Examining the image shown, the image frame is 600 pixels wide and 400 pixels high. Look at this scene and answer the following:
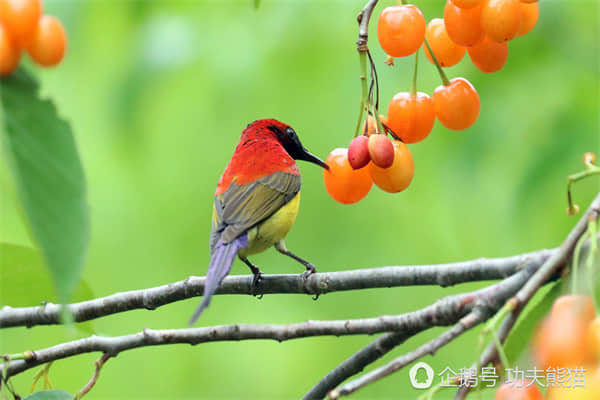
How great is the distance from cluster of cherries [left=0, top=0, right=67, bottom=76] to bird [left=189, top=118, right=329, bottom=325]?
1.75 meters

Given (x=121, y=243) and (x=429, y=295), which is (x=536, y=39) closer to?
(x=429, y=295)

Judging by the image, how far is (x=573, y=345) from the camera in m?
1.04

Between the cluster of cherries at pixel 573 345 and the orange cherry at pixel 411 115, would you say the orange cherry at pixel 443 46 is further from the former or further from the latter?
the cluster of cherries at pixel 573 345

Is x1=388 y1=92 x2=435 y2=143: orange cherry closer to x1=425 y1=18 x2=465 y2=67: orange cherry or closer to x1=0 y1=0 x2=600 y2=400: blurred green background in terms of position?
x1=425 y1=18 x2=465 y2=67: orange cherry

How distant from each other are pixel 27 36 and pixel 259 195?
2221 mm

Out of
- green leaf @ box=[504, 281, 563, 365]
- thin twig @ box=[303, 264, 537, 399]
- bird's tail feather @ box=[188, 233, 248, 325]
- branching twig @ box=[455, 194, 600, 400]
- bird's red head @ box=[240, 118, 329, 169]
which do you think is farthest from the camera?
bird's red head @ box=[240, 118, 329, 169]

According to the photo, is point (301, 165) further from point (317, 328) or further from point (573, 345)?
point (573, 345)

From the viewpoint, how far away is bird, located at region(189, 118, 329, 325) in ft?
10.3

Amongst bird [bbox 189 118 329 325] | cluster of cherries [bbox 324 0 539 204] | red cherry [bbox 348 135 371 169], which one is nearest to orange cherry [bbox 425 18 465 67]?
cluster of cherries [bbox 324 0 539 204]

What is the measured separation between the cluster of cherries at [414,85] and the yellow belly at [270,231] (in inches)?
51.5

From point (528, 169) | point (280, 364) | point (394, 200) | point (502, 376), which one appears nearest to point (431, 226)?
point (394, 200)

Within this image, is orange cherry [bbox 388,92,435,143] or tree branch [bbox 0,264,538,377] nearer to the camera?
tree branch [bbox 0,264,538,377]

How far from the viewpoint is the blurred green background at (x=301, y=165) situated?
325cm

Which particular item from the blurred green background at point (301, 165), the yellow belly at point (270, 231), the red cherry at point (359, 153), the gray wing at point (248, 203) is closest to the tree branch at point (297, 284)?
the blurred green background at point (301, 165)
